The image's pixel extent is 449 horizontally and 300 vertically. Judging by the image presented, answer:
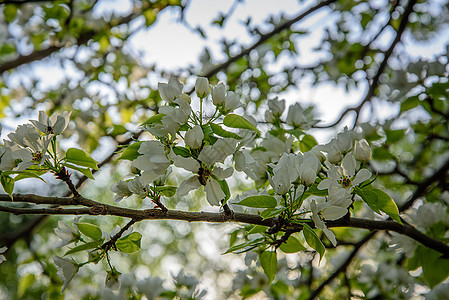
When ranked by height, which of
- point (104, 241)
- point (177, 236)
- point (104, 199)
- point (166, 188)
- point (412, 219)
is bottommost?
point (177, 236)

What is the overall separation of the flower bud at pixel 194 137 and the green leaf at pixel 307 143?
65 cm

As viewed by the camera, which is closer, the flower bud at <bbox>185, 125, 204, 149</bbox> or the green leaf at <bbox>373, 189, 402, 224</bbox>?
the flower bud at <bbox>185, 125, 204, 149</bbox>

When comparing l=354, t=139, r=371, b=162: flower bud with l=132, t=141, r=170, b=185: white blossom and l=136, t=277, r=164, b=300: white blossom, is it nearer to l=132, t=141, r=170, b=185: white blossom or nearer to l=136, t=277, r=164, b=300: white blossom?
l=132, t=141, r=170, b=185: white blossom

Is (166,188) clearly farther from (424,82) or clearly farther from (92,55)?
(92,55)

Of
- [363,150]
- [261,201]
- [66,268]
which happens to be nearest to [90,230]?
[66,268]

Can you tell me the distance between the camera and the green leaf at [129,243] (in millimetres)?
1065

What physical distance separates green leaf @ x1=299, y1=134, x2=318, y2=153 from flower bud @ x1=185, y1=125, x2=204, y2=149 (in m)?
0.65

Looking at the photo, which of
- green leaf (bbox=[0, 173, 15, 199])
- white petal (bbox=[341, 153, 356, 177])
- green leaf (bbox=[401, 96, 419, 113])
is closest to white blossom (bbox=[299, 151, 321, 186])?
white petal (bbox=[341, 153, 356, 177])

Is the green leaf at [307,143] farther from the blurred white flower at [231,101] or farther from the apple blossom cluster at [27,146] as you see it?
the apple blossom cluster at [27,146]

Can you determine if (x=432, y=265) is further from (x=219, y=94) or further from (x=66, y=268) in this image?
(x=66, y=268)

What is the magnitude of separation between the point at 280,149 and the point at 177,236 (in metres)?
7.96

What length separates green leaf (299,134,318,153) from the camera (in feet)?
4.66

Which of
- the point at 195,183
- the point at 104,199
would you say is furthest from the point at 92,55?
the point at 104,199

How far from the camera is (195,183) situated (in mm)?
918
